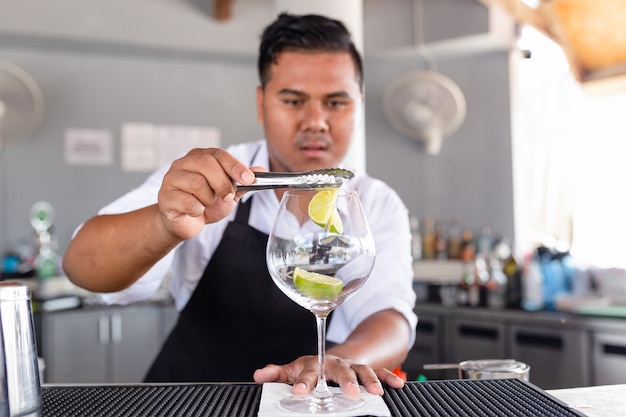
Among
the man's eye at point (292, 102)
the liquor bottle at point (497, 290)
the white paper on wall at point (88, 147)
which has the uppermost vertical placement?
the white paper on wall at point (88, 147)

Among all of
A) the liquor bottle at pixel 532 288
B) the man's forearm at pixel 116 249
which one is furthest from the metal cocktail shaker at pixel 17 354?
the liquor bottle at pixel 532 288

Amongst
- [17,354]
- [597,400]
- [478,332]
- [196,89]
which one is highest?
[196,89]

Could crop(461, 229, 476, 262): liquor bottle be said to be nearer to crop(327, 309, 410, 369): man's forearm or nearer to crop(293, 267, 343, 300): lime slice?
crop(327, 309, 410, 369): man's forearm

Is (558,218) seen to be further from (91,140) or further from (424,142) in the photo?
(91,140)

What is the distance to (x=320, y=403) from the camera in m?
0.79

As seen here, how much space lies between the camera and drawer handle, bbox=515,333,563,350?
340cm

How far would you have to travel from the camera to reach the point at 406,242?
1.61m

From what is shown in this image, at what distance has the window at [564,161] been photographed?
4.61 metres

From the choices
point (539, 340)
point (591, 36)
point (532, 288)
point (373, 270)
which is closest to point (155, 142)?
point (532, 288)

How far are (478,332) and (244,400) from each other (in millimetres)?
3146

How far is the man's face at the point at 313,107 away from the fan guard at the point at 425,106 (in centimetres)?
351

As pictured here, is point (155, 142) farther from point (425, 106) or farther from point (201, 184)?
point (201, 184)

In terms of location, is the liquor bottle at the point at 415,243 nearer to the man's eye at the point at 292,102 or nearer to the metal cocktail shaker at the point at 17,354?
the man's eye at the point at 292,102

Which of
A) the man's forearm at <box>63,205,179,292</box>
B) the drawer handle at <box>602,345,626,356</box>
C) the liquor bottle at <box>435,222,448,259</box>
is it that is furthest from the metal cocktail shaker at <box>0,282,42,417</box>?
the liquor bottle at <box>435,222,448,259</box>
